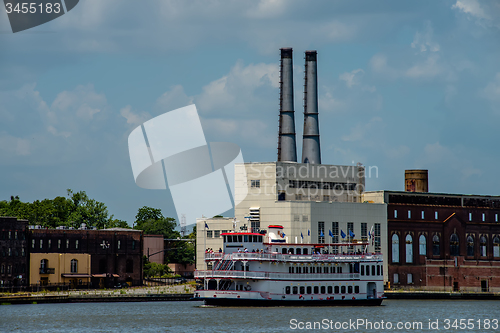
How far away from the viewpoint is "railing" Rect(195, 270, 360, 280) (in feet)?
332

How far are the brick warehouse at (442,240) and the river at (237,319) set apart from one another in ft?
123

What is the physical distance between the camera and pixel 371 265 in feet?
366

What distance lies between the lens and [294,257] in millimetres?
104938

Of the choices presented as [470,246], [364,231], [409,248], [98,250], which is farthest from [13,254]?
[470,246]

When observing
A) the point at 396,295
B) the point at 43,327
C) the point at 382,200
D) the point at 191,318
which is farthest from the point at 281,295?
the point at 382,200

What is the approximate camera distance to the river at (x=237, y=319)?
8519 cm

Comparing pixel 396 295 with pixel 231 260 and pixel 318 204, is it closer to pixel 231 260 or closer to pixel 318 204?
pixel 318 204

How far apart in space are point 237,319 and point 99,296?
40.6m

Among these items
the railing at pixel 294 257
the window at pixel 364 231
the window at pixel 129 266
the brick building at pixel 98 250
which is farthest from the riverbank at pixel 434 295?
the brick building at pixel 98 250

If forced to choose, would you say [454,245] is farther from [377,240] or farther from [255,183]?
[255,183]

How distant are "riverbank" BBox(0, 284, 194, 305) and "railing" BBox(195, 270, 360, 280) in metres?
25.4

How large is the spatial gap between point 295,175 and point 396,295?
24.8 metres

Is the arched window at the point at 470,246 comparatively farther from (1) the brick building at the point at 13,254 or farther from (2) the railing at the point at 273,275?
(1) the brick building at the point at 13,254

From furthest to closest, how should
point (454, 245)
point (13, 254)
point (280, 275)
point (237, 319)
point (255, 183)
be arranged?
1. point (454, 245)
2. point (255, 183)
3. point (13, 254)
4. point (280, 275)
5. point (237, 319)
